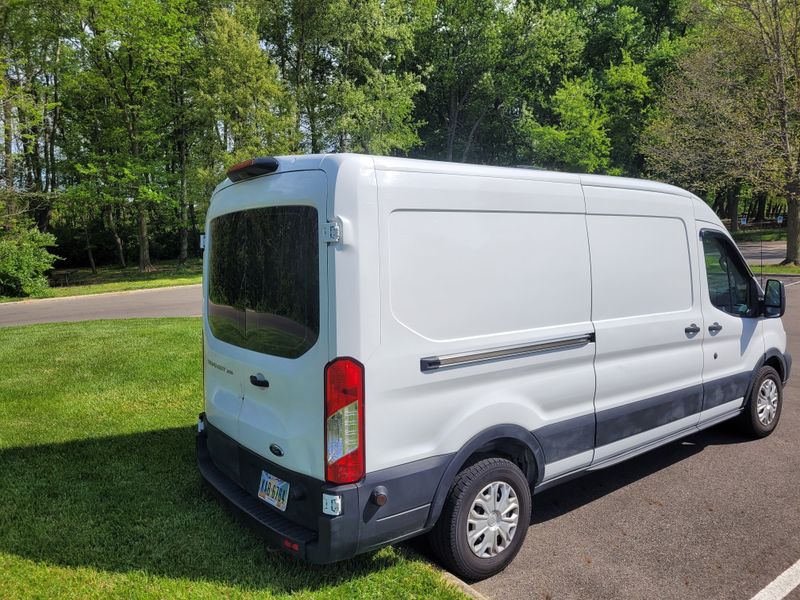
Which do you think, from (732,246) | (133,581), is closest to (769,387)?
(732,246)

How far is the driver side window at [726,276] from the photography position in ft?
15.3

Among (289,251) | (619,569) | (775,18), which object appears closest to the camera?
(289,251)

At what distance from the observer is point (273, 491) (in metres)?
2.99

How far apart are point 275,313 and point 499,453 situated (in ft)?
4.91

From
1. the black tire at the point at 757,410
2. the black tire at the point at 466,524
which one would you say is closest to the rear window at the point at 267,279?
the black tire at the point at 466,524

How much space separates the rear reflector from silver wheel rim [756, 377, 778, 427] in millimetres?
4673

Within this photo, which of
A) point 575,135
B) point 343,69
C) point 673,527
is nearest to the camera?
point 673,527

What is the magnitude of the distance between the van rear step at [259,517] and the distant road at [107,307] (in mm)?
9663

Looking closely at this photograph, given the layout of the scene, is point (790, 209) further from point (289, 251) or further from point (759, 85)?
point (289, 251)

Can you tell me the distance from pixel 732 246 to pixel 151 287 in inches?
837

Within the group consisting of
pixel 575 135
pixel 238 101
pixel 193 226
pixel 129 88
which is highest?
pixel 129 88

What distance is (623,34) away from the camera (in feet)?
124

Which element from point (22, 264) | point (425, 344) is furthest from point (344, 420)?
point (22, 264)

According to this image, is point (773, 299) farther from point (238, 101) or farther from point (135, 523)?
point (238, 101)
